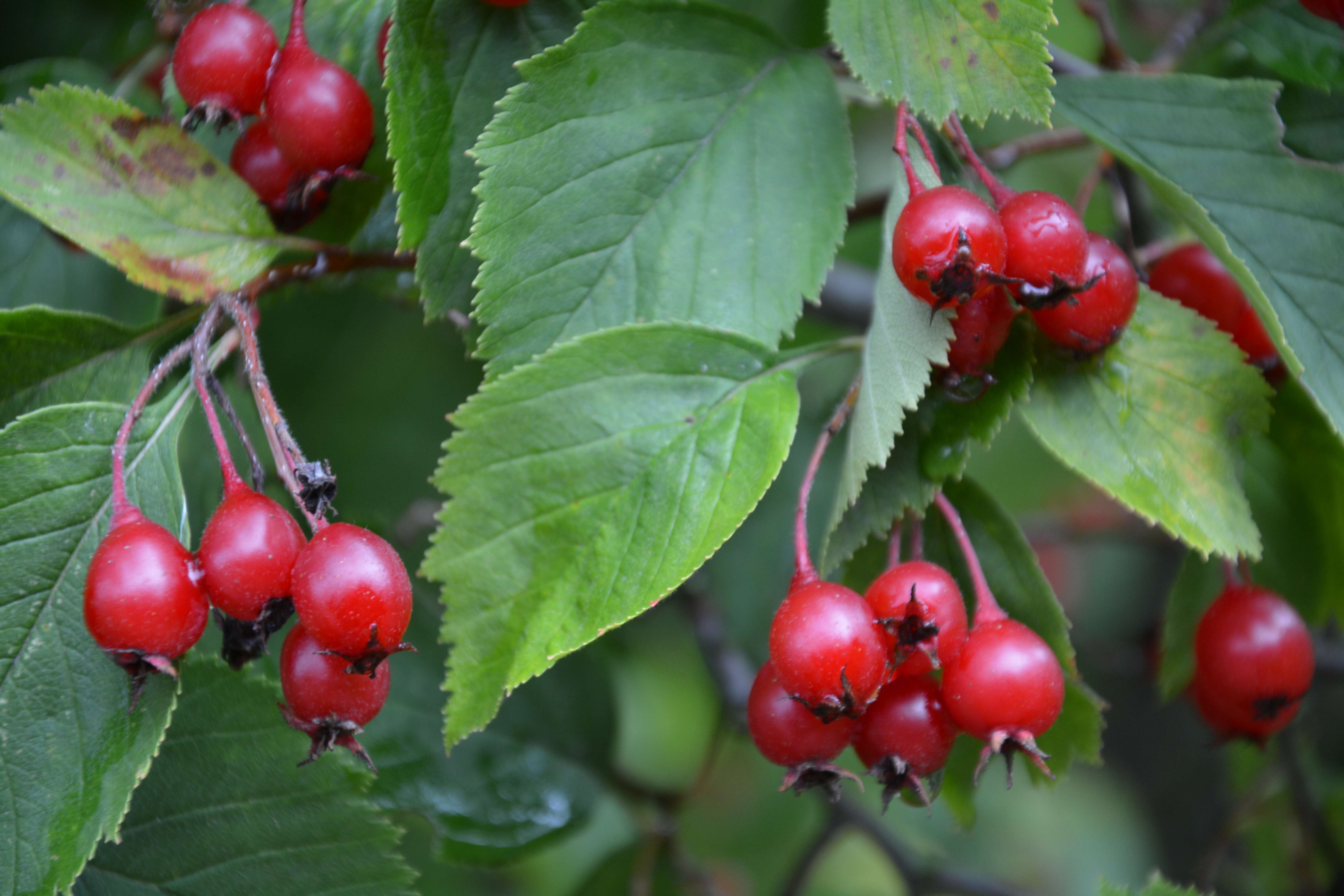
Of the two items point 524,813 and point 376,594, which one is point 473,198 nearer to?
point 376,594

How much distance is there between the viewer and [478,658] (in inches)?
31.4

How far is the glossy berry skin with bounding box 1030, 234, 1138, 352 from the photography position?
83 centimetres

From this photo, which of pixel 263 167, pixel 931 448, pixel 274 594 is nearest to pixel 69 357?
pixel 263 167

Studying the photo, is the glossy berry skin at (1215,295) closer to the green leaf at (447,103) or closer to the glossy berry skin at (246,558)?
the green leaf at (447,103)

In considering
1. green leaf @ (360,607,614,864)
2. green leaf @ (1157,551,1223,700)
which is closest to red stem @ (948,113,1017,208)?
green leaf @ (1157,551,1223,700)

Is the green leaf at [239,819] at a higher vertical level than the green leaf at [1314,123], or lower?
lower

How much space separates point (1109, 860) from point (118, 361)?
323 centimetres

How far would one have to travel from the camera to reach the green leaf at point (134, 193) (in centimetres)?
84

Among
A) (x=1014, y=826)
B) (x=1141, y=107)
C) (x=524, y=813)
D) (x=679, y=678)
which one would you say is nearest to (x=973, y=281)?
(x=1141, y=107)

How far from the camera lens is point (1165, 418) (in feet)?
2.94

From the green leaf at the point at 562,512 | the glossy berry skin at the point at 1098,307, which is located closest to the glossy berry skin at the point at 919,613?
the green leaf at the point at 562,512

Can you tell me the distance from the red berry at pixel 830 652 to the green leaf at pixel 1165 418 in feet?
0.82

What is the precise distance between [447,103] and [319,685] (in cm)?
53

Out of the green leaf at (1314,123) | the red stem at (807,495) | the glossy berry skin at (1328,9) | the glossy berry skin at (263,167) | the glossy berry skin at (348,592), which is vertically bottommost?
the red stem at (807,495)
